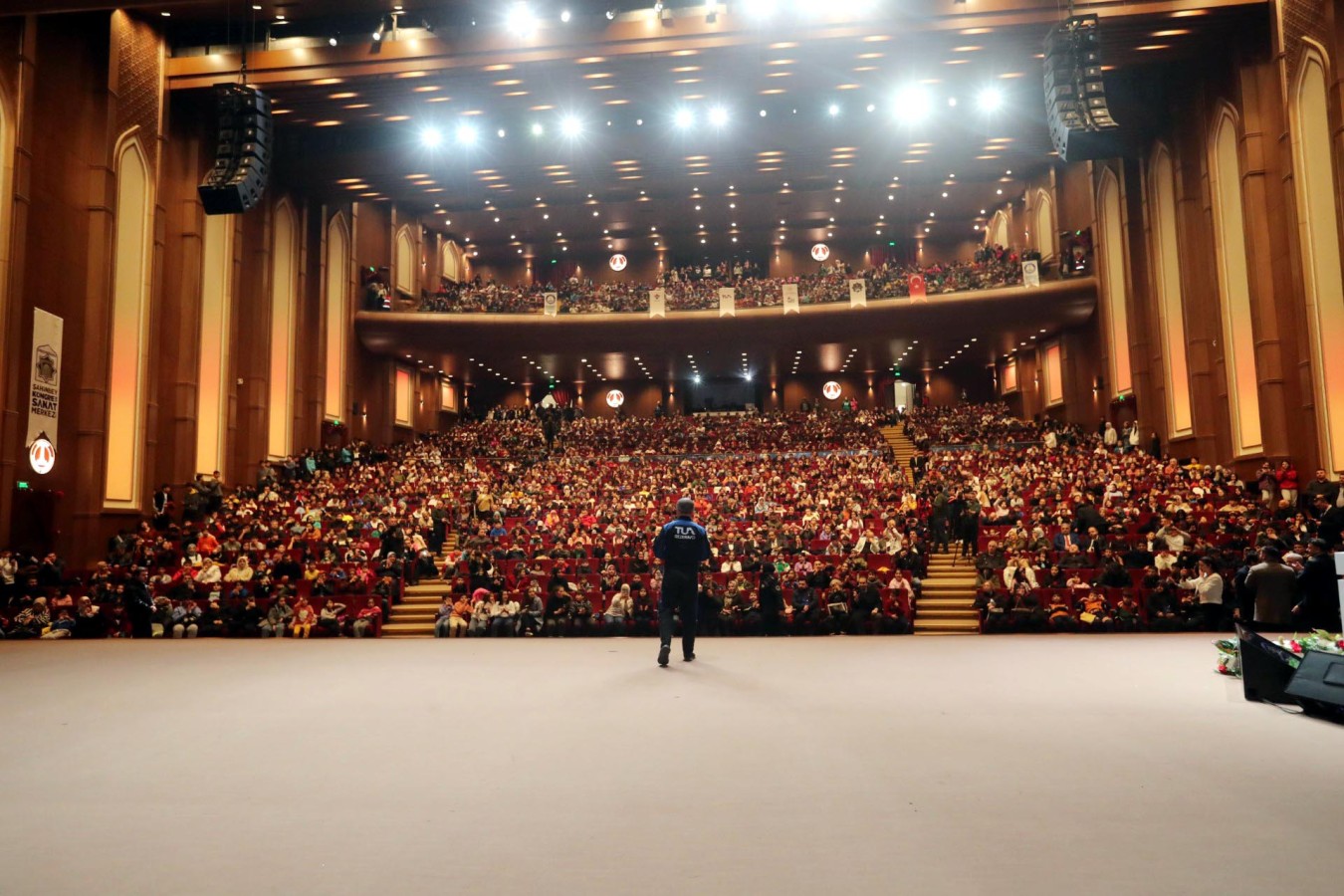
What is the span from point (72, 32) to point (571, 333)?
14.5m

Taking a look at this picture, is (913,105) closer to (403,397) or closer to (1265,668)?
(1265,668)

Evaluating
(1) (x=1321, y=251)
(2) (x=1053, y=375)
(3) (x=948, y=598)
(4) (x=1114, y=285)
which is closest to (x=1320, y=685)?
(3) (x=948, y=598)

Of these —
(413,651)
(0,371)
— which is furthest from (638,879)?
(0,371)

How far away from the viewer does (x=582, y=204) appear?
29438 millimetres

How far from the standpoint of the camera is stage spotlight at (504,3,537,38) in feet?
53.5

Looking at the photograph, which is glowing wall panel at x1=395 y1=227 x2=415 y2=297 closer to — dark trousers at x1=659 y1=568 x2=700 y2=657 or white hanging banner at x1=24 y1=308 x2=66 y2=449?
white hanging banner at x1=24 y1=308 x2=66 y2=449

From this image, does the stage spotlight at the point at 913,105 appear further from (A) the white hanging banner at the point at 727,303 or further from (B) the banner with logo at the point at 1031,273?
(A) the white hanging banner at the point at 727,303

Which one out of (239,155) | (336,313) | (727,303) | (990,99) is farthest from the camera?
(727,303)

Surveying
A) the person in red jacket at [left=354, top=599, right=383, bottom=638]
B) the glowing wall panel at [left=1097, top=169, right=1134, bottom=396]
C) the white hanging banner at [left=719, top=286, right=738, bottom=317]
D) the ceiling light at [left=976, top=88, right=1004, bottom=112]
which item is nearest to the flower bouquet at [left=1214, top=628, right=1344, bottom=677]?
the person in red jacket at [left=354, top=599, right=383, bottom=638]

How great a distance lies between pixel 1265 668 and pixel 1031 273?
1995 centimetres

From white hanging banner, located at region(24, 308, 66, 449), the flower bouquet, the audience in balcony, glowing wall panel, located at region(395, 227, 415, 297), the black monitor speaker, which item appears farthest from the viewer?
glowing wall panel, located at region(395, 227, 415, 297)

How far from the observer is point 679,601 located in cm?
779

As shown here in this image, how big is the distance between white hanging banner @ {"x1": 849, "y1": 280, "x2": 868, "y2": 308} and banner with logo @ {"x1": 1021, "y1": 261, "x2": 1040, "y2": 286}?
4195 mm

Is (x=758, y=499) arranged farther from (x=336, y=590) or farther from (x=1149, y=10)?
(x=1149, y=10)
